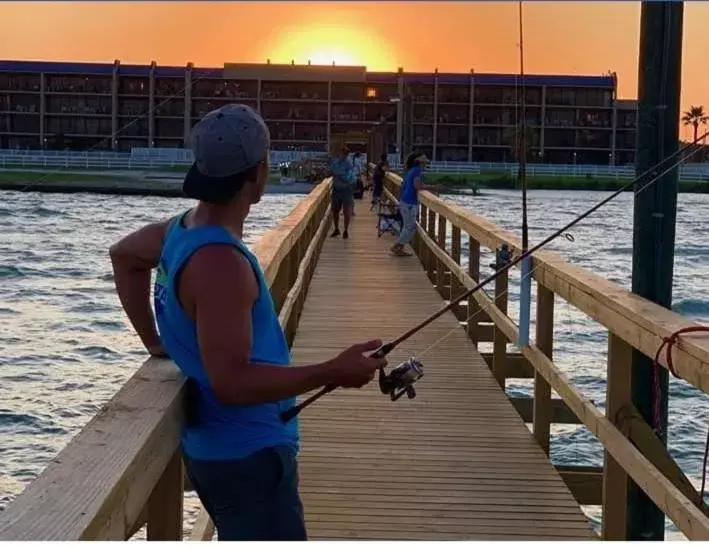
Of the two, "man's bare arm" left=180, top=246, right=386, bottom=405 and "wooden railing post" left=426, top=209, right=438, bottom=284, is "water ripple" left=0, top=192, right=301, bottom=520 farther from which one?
"man's bare arm" left=180, top=246, right=386, bottom=405

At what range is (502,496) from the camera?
4.93m

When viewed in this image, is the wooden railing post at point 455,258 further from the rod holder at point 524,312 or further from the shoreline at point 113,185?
the shoreline at point 113,185

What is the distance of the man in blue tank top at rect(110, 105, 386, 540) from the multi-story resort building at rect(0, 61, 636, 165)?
81.4m

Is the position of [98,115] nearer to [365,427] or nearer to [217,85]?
[217,85]

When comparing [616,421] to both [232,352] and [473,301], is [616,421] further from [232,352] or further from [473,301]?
[473,301]

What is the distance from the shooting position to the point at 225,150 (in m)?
2.51

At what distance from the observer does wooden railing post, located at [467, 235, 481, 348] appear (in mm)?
8852

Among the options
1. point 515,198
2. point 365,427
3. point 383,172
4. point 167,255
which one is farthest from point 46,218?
point 167,255

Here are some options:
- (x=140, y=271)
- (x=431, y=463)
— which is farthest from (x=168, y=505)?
(x=431, y=463)

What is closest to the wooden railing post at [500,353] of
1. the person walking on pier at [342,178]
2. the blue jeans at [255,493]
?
the blue jeans at [255,493]

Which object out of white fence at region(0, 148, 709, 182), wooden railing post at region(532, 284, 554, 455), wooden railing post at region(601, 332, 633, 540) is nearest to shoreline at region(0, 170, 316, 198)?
white fence at region(0, 148, 709, 182)

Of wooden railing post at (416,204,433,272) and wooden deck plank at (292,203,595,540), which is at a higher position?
wooden railing post at (416,204,433,272)

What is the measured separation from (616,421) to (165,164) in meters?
68.7

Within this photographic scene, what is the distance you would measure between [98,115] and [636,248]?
84737 millimetres
